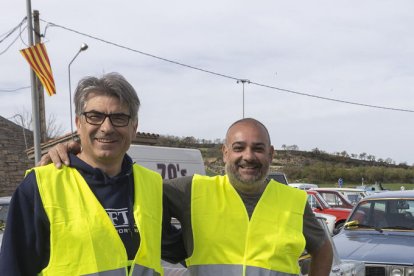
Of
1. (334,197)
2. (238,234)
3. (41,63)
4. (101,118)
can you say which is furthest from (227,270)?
(334,197)

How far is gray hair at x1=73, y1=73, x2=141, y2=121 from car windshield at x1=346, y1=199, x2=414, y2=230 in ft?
18.8

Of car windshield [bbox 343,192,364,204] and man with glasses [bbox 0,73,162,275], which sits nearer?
man with glasses [bbox 0,73,162,275]

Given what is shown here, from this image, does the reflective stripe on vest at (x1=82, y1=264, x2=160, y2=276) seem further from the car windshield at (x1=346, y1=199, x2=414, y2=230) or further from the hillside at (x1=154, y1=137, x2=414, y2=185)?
the hillside at (x1=154, y1=137, x2=414, y2=185)

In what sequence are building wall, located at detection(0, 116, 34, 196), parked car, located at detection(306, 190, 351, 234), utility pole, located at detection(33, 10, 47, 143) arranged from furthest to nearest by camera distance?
1. building wall, located at detection(0, 116, 34, 196)
2. parked car, located at detection(306, 190, 351, 234)
3. utility pole, located at detection(33, 10, 47, 143)

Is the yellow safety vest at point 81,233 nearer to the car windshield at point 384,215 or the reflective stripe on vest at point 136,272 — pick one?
the reflective stripe on vest at point 136,272

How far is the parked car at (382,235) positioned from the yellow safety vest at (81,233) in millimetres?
4336

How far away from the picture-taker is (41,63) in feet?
38.7

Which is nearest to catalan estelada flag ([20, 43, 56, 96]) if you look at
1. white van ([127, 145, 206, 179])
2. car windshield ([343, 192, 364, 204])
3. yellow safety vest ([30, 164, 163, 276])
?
white van ([127, 145, 206, 179])

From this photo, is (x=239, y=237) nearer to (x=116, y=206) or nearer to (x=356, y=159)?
(x=116, y=206)

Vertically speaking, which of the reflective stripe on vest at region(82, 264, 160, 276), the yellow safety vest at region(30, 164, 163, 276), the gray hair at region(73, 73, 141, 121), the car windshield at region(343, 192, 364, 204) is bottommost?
the car windshield at region(343, 192, 364, 204)

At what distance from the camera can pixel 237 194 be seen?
2758mm

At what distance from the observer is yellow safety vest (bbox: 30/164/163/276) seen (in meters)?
2.05

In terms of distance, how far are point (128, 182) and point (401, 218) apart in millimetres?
5825

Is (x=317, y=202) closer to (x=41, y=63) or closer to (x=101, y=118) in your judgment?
(x=41, y=63)
